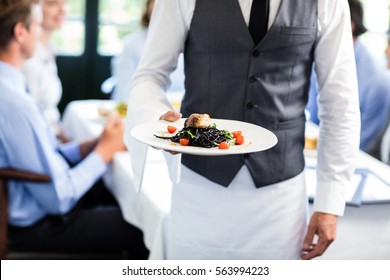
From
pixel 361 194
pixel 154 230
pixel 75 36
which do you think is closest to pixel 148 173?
pixel 154 230

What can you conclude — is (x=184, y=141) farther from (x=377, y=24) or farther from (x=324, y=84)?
(x=377, y=24)

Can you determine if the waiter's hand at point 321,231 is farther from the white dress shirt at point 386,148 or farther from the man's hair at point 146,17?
the man's hair at point 146,17

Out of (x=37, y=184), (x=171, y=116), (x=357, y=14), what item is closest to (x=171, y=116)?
(x=171, y=116)

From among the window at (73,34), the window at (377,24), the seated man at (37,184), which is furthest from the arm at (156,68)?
the window at (73,34)

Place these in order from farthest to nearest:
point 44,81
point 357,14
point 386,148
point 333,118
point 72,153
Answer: point 44,81 < point 72,153 < point 357,14 < point 386,148 < point 333,118

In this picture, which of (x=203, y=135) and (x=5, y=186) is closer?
(x=203, y=135)

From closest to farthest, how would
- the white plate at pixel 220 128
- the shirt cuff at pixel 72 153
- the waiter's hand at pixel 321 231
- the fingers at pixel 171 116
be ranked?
the white plate at pixel 220 128 → the fingers at pixel 171 116 → the waiter's hand at pixel 321 231 → the shirt cuff at pixel 72 153

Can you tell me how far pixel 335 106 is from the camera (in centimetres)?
101

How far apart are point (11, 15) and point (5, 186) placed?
441 mm

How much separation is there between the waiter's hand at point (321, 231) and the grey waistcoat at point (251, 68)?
14 centimetres

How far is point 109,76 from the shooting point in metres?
4.19

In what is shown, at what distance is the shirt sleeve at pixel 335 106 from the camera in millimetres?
976

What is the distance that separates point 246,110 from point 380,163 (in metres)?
0.86

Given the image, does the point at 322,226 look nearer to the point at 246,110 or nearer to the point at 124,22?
the point at 246,110
